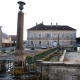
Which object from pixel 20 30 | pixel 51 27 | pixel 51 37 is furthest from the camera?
pixel 51 27

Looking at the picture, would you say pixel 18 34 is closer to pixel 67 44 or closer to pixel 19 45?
pixel 19 45

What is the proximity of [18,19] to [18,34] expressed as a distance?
2.97ft

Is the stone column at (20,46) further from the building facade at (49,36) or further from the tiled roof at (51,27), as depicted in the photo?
the tiled roof at (51,27)

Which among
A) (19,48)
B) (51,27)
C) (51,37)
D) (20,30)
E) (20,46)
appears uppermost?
(51,27)

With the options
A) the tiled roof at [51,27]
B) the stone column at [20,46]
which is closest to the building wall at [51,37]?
the tiled roof at [51,27]

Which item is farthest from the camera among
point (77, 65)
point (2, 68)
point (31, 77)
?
point (2, 68)

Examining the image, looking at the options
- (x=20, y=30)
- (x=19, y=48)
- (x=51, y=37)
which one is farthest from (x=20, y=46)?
(x=51, y=37)

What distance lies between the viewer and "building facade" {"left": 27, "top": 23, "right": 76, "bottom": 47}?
5712cm

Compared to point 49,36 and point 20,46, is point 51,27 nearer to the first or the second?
point 49,36

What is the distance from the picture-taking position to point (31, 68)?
949 centimetres

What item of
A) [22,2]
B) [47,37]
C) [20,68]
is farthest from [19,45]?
[47,37]

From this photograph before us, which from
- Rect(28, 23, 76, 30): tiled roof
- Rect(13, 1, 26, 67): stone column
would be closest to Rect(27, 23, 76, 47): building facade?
Rect(28, 23, 76, 30): tiled roof

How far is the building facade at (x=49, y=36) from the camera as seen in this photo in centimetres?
5712

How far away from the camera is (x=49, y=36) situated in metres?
57.7
